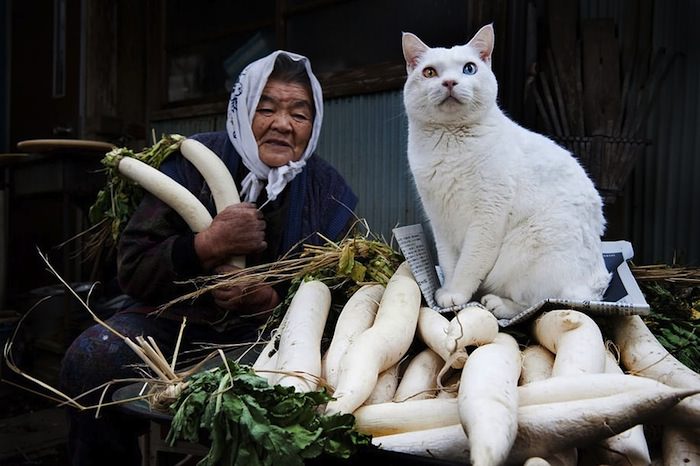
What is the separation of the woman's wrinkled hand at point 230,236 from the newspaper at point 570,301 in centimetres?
68

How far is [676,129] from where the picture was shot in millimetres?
2938

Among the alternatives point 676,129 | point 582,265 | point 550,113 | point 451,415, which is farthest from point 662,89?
point 451,415

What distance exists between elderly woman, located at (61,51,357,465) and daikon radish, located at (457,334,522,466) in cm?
108

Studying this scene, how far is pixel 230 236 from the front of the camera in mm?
2168

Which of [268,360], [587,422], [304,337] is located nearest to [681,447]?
[587,422]

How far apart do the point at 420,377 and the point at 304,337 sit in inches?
11.9

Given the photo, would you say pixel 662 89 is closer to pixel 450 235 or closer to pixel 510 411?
pixel 450 235

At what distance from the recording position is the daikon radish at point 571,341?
3.85 feet

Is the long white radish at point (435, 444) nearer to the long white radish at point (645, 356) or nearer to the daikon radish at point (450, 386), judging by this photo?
the daikon radish at point (450, 386)

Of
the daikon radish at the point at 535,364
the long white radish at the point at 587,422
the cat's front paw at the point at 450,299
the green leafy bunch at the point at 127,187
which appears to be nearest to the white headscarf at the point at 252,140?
the green leafy bunch at the point at 127,187

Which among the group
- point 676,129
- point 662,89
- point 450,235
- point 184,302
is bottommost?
point 184,302

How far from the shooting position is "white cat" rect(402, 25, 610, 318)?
1.53m

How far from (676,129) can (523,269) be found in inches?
76.3

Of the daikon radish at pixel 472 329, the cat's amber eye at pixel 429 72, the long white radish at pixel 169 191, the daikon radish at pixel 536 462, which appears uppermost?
the cat's amber eye at pixel 429 72
